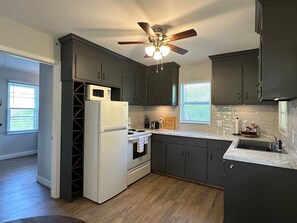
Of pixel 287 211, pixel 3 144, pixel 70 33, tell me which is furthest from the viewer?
pixel 3 144

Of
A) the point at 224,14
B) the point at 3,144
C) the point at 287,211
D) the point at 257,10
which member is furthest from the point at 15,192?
the point at 257,10

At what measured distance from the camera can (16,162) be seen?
14.3 feet

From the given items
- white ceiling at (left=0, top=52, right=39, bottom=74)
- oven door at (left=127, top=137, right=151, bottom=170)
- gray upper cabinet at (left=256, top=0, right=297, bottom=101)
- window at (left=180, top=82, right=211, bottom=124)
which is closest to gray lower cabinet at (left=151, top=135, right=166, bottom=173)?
oven door at (left=127, top=137, right=151, bottom=170)

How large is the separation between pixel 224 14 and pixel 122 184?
286 centimetres

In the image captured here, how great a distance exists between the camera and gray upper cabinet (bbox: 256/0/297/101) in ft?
4.79

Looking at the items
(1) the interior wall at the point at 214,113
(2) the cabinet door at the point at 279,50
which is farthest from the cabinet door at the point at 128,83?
(2) the cabinet door at the point at 279,50

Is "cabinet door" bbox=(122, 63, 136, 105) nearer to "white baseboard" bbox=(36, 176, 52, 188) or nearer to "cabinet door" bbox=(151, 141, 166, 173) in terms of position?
"cabinet door" bbox=(151, 141, 166, 173)

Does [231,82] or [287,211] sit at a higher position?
[231,82]

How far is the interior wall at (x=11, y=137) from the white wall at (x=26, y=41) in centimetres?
323

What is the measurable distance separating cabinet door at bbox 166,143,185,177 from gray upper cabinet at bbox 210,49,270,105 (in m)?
1.21

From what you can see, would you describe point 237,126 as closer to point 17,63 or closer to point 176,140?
point 176,140

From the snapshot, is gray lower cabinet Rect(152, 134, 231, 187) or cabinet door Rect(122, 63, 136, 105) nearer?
gray lower cabinet Rect(152, 134, 231, 187)

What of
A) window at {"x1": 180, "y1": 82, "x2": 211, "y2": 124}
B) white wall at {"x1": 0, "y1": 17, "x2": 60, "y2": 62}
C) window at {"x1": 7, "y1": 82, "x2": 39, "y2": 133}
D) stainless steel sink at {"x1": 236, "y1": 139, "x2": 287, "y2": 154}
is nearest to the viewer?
white wall at {"x1": 0, "y1": 17, "x2": 60, "y2": 62}

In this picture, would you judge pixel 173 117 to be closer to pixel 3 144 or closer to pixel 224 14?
pixel 224 14
